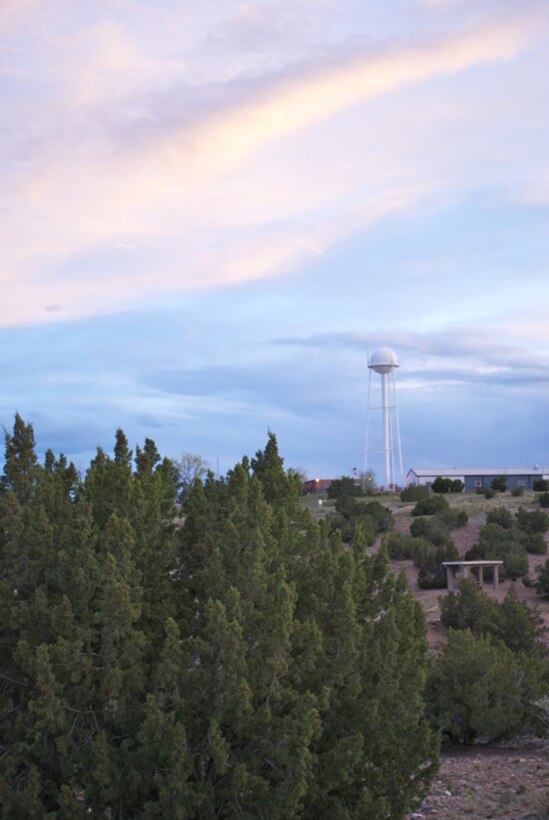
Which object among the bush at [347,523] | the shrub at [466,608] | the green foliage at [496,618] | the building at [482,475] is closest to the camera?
the green foliage at [496,618]

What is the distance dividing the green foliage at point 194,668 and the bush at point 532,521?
33.0m

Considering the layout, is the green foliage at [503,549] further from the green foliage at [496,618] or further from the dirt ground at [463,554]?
the green foliage at [496,618]

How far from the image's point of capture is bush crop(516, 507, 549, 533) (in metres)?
44.4

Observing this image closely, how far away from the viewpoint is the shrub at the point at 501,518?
45.3 m

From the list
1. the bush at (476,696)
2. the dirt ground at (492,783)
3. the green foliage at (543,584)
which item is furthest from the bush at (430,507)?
the bush at (476,696)

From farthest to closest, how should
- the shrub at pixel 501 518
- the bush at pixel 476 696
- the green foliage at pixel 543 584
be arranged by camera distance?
the shrub at pixel 501 518 < the green foliage at pixel 543 584 < the bush at pixel 476 696

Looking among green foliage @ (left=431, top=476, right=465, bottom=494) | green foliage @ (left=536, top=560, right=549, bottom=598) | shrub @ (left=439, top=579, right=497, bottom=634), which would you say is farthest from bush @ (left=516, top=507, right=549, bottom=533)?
green foliage @ (left=431, top=476, right=465, bottom=494)

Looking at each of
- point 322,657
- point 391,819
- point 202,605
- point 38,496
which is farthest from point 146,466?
point 391,819

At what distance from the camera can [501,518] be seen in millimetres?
45688

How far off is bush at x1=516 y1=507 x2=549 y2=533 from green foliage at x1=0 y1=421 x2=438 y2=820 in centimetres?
3300

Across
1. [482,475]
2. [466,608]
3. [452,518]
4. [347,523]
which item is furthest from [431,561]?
[482,475]

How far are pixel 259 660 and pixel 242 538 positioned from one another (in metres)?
1.37

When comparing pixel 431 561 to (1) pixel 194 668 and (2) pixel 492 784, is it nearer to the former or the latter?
(2) pixel 492 784

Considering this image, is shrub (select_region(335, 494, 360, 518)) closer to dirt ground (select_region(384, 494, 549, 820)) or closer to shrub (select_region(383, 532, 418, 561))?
shrub (select_region(383, 532, 418, 561))
